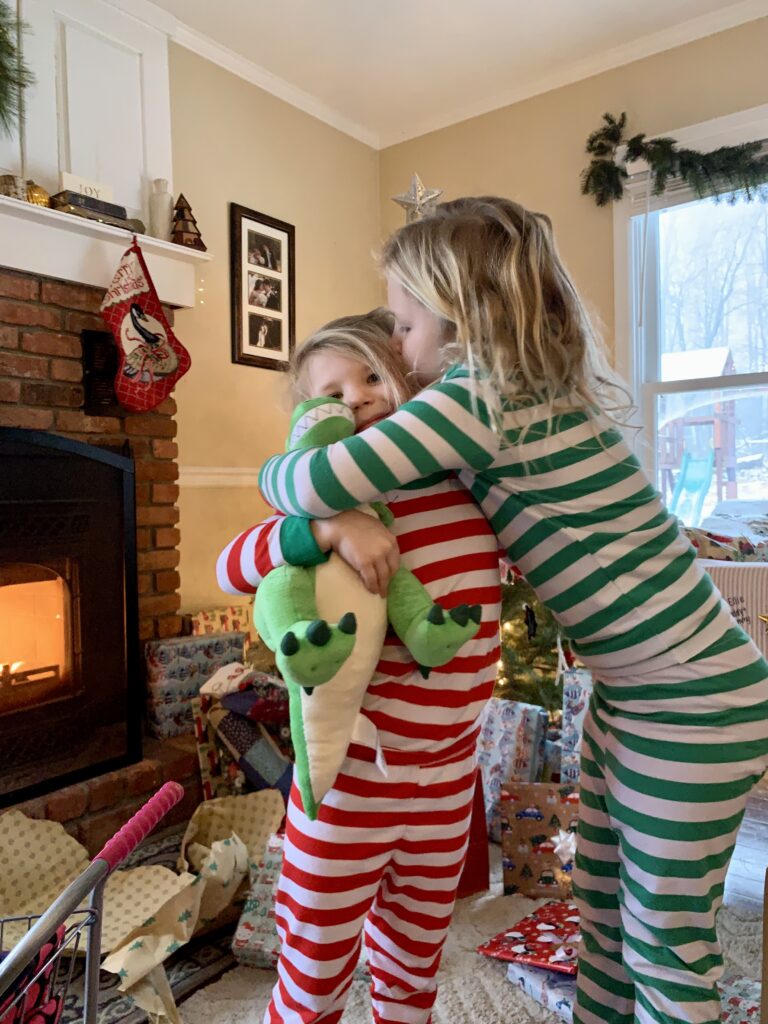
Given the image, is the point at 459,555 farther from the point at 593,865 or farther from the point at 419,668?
the point at 593,865

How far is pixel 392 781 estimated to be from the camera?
2.66 feet

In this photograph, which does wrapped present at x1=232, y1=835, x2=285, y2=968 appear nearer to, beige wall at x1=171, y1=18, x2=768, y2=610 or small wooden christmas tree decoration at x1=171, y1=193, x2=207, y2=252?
beige wall at x1=171, y1=18, x2=768, y2=610

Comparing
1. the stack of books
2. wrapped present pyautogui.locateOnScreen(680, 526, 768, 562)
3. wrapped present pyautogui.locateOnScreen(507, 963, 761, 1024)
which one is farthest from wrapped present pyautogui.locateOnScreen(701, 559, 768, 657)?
the stack of books

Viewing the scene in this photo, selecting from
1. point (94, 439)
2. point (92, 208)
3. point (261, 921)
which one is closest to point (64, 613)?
point (94, 439)

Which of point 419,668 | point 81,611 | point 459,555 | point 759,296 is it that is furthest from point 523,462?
point 759,296

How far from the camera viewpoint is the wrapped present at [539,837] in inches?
65.8

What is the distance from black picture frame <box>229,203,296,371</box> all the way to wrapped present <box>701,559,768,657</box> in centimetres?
164

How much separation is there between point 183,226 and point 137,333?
0.47 m

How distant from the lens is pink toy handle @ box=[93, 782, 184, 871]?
685 mm

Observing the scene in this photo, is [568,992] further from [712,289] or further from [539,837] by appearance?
[712,289]

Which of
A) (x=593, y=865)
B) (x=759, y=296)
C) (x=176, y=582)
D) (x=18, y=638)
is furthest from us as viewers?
(x=759, y=296)

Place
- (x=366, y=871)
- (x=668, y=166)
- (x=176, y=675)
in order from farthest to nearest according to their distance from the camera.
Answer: (x=668, y=166) < (x=176, y=675) < (x=366, y=871)

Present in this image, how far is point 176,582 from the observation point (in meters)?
Result: 2.42

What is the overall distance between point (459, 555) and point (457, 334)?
24 cm
